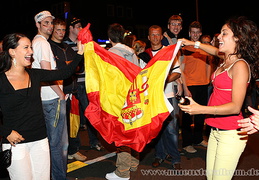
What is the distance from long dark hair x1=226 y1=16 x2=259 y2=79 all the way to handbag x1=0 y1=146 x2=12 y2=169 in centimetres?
275

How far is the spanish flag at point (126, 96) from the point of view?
3461mm

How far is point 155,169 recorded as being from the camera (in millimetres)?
4965

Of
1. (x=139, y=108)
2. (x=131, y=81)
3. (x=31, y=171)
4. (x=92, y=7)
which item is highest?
(x=92, y=7)

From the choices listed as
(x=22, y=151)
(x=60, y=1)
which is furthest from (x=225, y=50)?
(x=60, y=1)

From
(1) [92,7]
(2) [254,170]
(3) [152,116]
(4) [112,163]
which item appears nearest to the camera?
(3) [152,116]

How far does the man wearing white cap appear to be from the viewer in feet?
12.6

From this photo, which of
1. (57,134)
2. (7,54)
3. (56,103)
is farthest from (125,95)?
(7,54)

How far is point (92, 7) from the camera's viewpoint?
34562 mm

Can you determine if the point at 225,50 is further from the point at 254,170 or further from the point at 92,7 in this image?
the point at 92,7

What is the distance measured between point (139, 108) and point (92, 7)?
33.5 meters

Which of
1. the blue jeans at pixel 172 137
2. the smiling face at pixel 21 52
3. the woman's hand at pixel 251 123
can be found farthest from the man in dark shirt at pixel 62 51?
the woman's hand at pixel 251 123

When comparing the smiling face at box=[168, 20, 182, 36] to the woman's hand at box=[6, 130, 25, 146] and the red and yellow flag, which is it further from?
the woman's hand at box=[6, 130, 25, 146]

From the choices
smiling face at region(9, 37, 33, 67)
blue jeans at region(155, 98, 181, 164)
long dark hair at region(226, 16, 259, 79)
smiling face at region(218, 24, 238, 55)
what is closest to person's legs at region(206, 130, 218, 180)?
long dark hair at region(226, 16, 259, 79)

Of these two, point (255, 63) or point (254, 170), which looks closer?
point (255, 63)
